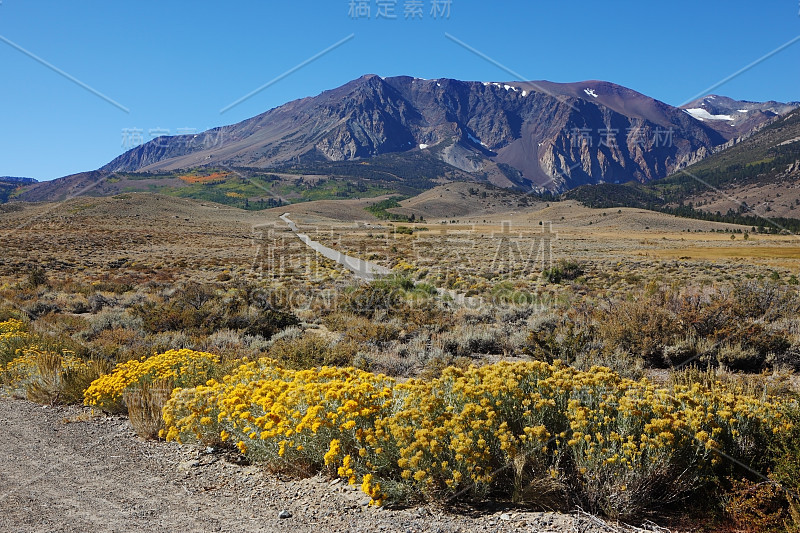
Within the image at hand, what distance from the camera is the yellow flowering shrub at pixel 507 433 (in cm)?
342

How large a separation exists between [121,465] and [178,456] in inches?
19.6

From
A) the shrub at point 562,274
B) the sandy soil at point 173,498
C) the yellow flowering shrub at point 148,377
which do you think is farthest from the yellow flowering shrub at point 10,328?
the shrub at point 562,274

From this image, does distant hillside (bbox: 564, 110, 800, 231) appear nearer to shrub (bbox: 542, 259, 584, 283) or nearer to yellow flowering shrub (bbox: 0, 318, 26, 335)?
shrub (bbox: 542, 259, 584, 283)

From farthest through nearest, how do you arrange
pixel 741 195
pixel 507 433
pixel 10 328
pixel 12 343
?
pixel 741 195
pixel 10 328
pixel 12 343
pixel 507 433

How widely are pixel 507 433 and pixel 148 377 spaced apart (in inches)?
190

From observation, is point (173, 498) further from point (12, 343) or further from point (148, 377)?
point (12, 343)

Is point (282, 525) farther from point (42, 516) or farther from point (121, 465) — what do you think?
point (121, 465)

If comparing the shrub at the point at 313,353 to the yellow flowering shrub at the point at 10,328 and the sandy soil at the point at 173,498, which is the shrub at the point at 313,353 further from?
the yellow flowering shrub at the point at 10,328

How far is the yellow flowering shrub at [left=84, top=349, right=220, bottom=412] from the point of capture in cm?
594

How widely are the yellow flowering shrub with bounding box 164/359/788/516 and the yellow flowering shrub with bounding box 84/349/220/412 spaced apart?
180cm

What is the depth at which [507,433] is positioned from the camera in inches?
142

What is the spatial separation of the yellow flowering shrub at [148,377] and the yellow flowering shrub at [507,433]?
180 cm

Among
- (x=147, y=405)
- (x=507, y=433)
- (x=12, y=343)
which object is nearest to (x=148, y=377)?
(x=147, y=405)

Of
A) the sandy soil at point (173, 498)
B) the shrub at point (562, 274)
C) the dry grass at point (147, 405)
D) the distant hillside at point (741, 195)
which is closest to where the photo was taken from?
the sandy soil at point (173, 498)
